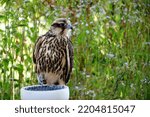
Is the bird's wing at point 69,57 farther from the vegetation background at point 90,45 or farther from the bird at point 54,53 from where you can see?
the vegetation background at point 90,45

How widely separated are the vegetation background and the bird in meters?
0.19

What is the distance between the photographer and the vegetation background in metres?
2.33

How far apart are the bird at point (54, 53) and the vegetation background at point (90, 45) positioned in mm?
188

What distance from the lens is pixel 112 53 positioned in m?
2.41

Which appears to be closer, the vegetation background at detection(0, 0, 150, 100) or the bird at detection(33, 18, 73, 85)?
the bird at detection(33, 18, 73, 85)

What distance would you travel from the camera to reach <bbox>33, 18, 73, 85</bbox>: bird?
2074mm

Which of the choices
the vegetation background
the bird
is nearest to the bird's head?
the bird

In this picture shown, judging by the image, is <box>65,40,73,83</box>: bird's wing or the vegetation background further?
the vegetation background

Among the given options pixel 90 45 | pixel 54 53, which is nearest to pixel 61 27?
pixel 54 53

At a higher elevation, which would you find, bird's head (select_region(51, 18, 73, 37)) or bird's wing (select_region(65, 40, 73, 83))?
bird's head (select_region(51, 18, 73, 37))

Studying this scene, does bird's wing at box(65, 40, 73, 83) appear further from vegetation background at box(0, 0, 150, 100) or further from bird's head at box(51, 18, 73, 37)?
vegetation background at box(0, 0, 150, 100)

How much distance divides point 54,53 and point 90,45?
338 mm

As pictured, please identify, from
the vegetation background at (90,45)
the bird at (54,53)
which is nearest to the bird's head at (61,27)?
the bird at (54,53)

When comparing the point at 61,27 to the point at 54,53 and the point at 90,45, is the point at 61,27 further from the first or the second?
the point at 90,45
